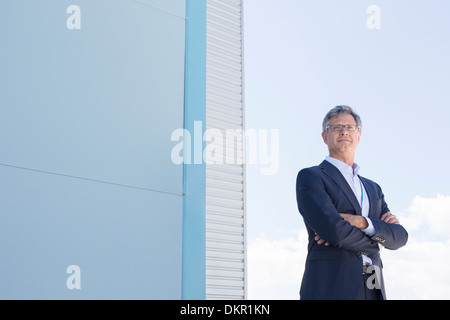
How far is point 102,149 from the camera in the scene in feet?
10.3

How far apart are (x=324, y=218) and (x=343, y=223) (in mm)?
99

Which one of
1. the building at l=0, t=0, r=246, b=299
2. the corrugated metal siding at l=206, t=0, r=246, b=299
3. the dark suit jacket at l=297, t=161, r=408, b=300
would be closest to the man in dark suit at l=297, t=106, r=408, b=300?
the dark suit jacket at l=297, t=161, r=408, b=300

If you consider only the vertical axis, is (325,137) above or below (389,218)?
above

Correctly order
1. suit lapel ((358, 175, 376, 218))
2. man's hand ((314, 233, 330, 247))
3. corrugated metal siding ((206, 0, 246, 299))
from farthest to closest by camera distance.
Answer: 1. corrugated metal siding ((206, 0, 246, 299))
2. suit lapel ((358, 175, 376, 218))
3. man's hand ((314, 233, 330, 247))

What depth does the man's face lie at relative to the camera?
319 cm

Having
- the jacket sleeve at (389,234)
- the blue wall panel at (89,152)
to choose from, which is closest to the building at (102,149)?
the blue wall panel at (89,152)

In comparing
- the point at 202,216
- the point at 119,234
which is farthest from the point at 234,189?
the point at 119,234

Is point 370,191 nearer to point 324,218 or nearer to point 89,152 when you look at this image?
point 324,218

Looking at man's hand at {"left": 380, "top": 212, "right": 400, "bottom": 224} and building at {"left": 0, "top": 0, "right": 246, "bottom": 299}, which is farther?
man's hand at {"left": 380, "top": 212, "right": 400, "bottom": 224}

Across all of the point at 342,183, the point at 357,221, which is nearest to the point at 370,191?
the point at 342,183

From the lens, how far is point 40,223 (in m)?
2.83

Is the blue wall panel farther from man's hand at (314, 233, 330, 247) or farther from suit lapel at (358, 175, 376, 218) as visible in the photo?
suit lapel at (358, 175, 376, 218)

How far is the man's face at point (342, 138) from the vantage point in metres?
3.19
